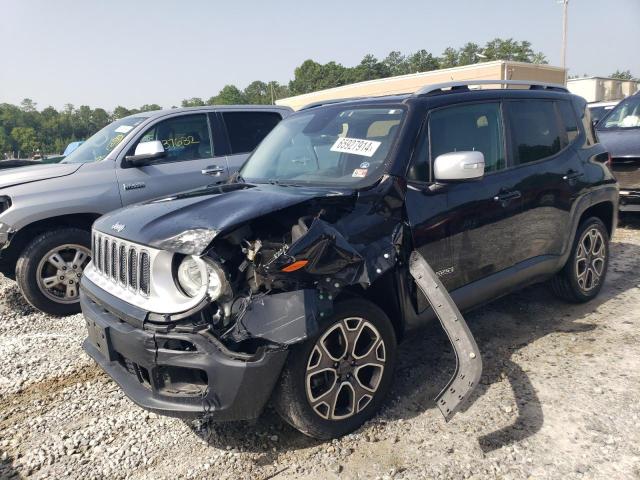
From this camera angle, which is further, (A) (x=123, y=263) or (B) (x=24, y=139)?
(B) (x=24, y=139)

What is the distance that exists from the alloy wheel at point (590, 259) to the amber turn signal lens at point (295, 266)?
10.0 feet

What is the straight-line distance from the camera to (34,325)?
4820 millimetres

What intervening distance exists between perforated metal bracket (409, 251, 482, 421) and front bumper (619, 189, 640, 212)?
227 inches

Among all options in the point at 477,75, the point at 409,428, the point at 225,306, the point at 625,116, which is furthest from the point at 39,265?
the point at 477,75

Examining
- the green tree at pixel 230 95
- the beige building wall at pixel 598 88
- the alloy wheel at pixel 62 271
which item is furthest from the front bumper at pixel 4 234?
the green tree at pixel 230 95

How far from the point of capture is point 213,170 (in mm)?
5895

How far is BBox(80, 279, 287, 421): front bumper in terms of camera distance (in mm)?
2352

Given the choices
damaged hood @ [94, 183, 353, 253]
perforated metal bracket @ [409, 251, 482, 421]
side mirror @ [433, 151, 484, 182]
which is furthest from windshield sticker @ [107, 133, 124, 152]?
perforated metal bracket @ [409, 251, 482, 421]

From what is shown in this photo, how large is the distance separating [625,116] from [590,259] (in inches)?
198

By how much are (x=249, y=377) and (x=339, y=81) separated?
10275 cm

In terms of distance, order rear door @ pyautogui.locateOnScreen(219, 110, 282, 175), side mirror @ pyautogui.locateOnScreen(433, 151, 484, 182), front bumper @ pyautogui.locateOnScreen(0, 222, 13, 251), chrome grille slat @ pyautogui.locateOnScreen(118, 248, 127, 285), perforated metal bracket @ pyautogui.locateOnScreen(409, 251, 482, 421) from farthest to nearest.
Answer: rear door @ pyautogui.locateOnScreen(219, 110, 282, 175) → front bumper @ pyautogui.locateOnScreen(0, 222, 13, 251) → side mirror @ pyautogui.locateOnScreen(433, 151, 484, 182) → chrome grille slat @ pyautogui.locateOnScreen(118, 248, 127, 285) → perforated metal bracket @ pyautogui.locateOnScreen(409, 251, 482, 421)

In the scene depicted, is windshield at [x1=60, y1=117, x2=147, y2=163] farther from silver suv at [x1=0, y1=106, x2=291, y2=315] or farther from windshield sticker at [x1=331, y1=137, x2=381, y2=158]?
windshield sticker at [x1=331, y1=137, x2=381, y2=158]

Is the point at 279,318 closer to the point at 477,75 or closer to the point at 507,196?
→ the point at 507,196

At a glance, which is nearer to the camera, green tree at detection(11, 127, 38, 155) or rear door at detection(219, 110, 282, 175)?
rear door at detection(219, 110, 282, 175)
